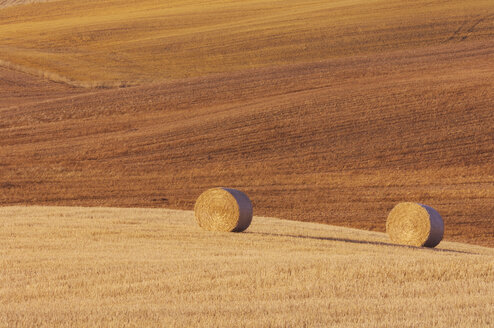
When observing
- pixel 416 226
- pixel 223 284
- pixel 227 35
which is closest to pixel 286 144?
pixel 416 226

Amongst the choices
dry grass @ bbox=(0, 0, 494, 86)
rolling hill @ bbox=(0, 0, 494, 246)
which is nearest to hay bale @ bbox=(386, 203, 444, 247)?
rolling hill @ bbox=(0, 0, 494, 246)

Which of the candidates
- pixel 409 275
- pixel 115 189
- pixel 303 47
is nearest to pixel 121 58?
pixel 303 47

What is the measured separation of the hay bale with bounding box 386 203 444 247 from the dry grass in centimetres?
2938

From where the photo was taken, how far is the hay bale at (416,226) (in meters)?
16.8

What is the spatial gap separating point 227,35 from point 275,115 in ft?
69.4

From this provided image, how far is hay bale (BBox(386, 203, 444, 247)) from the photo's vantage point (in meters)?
16.8

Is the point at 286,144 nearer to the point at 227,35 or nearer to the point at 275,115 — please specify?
the point at 275,115

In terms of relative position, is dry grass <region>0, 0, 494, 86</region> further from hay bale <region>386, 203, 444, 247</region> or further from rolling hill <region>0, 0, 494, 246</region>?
hay bale <region>386, 203, 444, 247</region>

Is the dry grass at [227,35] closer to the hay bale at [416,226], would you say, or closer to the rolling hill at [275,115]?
the rolling hill at [275,115]

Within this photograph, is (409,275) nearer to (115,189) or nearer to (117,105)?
(115,189)

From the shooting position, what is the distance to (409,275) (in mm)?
9969

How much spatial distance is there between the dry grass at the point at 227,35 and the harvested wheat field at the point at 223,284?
1246 inches

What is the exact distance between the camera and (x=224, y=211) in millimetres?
16891

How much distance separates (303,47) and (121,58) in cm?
1154
